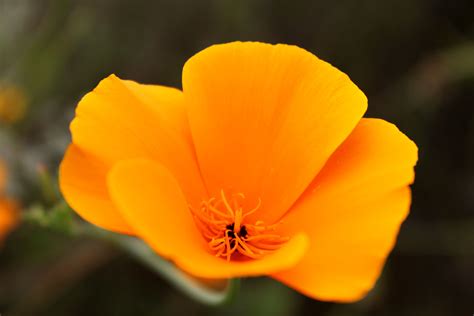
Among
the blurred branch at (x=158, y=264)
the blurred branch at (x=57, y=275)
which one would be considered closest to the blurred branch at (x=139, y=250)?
the blurred branch at (x=158, y=264)

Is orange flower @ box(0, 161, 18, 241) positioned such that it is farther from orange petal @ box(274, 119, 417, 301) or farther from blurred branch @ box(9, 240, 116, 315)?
orange petal @ box(274, 119, 417, 301)

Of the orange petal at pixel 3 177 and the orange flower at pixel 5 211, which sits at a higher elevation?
the orange petal at pixel 3 177

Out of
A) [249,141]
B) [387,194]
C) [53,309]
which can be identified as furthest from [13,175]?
[387,194]

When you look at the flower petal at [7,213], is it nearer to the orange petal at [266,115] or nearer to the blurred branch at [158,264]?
the blurred branch at [158,264]

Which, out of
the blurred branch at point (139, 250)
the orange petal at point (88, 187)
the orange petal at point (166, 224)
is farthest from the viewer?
the blurred branch at point (139, 250)

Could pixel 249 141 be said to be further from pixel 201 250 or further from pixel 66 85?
pixel 66 85

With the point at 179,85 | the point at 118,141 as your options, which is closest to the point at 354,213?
the point at 118,141

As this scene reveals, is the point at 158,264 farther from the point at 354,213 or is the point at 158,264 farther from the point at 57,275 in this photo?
the point at 57,275
